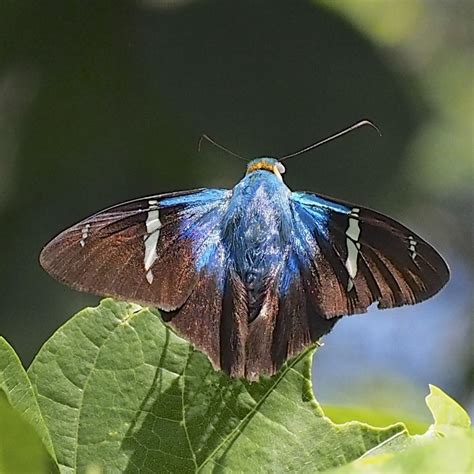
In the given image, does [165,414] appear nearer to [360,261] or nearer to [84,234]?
[84,234]

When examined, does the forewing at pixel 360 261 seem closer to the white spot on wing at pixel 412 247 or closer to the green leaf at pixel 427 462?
the white spot on wing at pixel 412 247

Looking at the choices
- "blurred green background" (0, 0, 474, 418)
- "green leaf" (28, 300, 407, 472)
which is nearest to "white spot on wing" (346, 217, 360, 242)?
"green leaf" (28, 300, 407, 472)

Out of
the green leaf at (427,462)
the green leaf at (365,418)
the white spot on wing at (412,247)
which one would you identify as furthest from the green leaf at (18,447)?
the white spot on wing at (412,247)

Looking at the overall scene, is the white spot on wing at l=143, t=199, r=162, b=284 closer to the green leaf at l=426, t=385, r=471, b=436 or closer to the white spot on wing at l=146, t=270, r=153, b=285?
the white spot on wing at l=146, t=270, r=153, b=285

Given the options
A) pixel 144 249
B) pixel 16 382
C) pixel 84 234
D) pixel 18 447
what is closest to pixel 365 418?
pixel 144 249

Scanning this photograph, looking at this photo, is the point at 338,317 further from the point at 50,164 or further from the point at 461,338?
the point at 461,338

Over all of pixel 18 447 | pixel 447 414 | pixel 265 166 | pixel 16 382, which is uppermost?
pixel 265 166

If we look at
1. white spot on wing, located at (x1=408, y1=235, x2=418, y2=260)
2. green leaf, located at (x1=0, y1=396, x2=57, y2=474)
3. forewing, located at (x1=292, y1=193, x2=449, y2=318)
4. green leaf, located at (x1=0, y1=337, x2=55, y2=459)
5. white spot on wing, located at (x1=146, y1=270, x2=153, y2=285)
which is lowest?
green leaf, located at (x1=0, y1=337, x2=55, y2=459)
